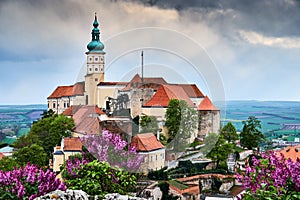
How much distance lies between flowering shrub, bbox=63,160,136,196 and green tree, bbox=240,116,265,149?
13849 millimetres

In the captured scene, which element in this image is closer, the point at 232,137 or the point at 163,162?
the point at 163,162

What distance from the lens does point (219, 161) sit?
768 inches

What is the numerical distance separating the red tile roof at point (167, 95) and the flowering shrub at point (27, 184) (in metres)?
6.85

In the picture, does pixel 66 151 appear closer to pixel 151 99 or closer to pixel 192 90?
pixel 151 99

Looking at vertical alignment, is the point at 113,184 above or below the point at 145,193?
above

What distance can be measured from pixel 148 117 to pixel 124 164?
279 centimetres

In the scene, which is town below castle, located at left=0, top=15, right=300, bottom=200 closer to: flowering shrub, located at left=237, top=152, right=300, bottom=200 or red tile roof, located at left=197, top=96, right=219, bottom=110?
red tile roof, located at left=197, top=96, right=219, bottom=110

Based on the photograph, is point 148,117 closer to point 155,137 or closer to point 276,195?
point 155,137

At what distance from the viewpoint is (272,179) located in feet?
24.3

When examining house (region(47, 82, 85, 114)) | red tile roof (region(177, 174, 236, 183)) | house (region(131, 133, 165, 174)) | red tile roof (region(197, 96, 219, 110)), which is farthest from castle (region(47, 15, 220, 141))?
house (region(47, 82, 85, 114))

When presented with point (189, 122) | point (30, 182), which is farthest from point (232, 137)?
point (30, 182)

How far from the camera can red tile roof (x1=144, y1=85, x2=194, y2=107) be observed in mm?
15125

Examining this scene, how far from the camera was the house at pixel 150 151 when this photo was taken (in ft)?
44.9

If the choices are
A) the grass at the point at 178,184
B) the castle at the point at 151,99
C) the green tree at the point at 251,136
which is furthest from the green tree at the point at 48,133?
the green tree at the point at 251,136
